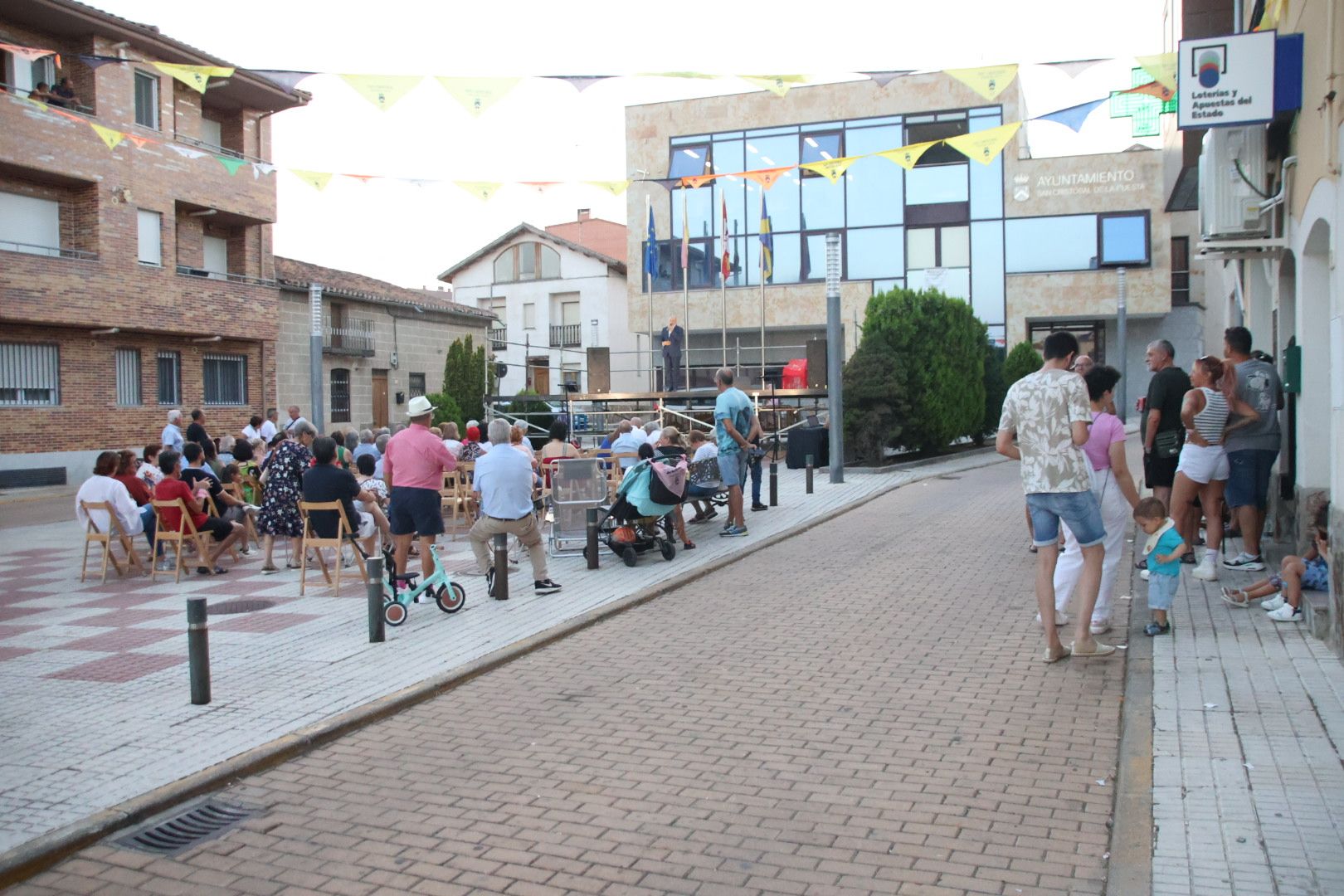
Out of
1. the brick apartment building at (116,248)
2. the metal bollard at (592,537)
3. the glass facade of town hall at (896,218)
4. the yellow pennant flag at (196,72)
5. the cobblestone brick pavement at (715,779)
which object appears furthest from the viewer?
the glass facade of town hall at (896,218)

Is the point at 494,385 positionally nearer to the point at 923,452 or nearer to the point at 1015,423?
the point at 923,452

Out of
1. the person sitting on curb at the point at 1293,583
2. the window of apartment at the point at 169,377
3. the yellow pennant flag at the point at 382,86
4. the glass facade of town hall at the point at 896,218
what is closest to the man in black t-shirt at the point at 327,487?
the yellow pennant flag at the point at 382,86

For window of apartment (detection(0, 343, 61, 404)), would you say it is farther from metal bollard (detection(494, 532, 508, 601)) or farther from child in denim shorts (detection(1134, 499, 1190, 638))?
child in denim shorts (detection(1134, 499, 1190, 638))

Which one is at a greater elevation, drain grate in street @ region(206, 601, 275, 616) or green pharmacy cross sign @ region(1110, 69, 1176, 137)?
green pharmacy cross sign @ region(1110, 69, 1176, 137)

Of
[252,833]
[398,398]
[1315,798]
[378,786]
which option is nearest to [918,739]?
[1315,798]

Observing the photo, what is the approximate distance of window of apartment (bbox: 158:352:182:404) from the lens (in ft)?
91.9

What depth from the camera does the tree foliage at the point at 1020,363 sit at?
1238 inches

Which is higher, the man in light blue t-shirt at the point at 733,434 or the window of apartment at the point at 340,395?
the window of apartment at the point at 340,395

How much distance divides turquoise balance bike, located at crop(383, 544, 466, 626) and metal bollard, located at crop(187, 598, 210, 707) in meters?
2.11

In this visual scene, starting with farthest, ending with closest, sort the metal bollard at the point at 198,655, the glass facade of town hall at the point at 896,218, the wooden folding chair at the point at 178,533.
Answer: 1. the glass facade of town hall at the point at 896,218
2. the wooden folding chair at the point at 178,533
3. the metal bollard at the point at 198,655

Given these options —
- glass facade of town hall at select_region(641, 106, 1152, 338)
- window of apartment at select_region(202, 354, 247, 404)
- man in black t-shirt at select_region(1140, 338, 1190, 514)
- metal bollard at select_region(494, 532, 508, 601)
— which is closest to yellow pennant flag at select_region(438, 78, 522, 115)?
metal bollard at select_region(494, 532, 508, 601)

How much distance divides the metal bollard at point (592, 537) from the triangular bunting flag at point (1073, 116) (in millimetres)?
6651

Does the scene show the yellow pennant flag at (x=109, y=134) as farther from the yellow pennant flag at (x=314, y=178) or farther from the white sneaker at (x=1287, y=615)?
the white sneaker at (x=1287, y=615)

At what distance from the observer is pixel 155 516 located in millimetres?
11375
